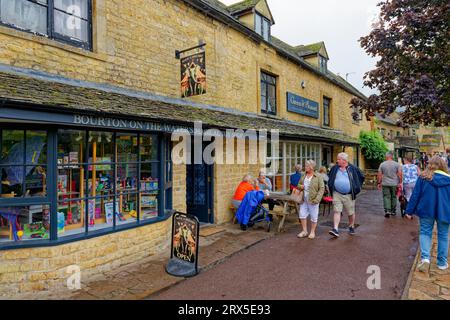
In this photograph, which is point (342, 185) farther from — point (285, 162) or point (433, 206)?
point (285, 162)

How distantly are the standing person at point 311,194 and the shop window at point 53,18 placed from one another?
17.5ft

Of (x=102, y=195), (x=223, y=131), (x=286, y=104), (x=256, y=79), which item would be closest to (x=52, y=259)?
(x=102, y=195)

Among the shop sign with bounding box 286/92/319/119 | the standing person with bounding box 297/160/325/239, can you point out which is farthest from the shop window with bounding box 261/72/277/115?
the standing person with bounding box 297/160/325/239

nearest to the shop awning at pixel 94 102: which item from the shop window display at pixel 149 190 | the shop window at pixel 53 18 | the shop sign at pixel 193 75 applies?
the shop sign at pixel 193 75

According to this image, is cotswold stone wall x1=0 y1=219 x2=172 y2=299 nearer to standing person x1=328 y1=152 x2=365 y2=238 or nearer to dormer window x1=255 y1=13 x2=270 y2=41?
standing person x1=328 y1=152 x2=365 y2=238

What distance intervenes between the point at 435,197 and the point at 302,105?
359 inches

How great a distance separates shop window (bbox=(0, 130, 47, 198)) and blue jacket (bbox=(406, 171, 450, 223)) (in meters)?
5.85

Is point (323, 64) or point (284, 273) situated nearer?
point (284, 273)

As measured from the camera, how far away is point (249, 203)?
23.6ft

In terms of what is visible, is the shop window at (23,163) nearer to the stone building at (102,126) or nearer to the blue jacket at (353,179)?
the stone building at (102,126)

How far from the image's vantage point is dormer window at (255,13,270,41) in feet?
35.0

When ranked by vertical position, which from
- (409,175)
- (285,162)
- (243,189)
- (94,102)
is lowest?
(243,189)

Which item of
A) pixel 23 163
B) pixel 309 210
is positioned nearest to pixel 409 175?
pixel 309 210
